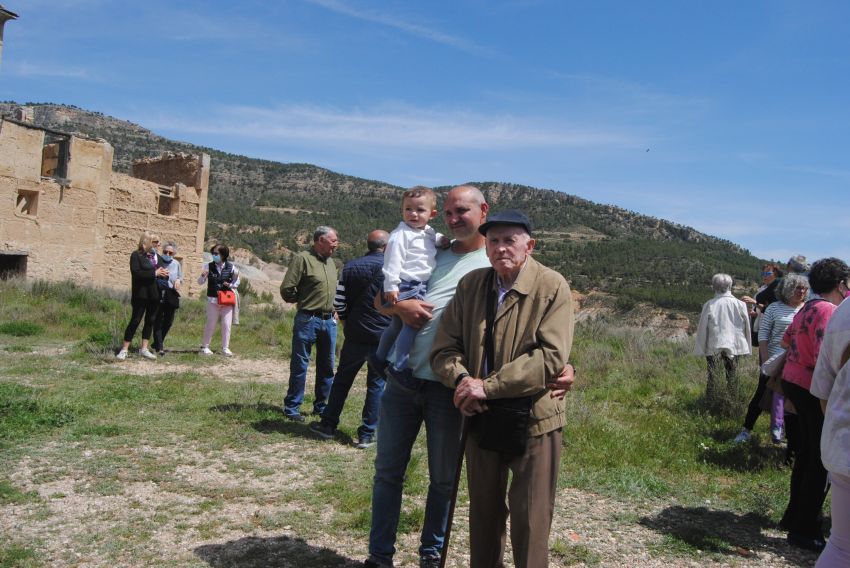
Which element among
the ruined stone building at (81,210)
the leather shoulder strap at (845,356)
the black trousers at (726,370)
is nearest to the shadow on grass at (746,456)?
the black trousers at (726,370)

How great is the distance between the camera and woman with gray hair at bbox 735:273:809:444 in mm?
6027

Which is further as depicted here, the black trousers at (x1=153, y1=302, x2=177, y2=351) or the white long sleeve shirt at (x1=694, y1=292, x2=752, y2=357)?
the black trousers at (x1=153, y1=302, x2=177, y2=351)

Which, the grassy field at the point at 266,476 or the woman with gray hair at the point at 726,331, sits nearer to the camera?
the grassy field at the point at 266,476

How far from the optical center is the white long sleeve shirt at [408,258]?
3564 mm

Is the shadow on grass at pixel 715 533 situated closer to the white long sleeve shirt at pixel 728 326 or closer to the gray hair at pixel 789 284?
the gray hair at pixel 789 284

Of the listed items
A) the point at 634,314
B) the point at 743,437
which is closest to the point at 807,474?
the point at 743,437

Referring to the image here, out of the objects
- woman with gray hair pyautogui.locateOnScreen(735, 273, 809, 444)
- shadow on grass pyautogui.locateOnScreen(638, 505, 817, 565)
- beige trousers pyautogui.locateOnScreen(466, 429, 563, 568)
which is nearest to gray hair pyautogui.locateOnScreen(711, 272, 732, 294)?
woman with gray hair pyautogui.locateOnScreen(735, 273, 809, 444)

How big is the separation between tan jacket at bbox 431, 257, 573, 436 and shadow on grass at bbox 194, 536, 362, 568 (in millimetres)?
1482

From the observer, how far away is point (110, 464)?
5.17 meters

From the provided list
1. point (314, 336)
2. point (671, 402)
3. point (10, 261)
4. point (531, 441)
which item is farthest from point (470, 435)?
point (10, 261)

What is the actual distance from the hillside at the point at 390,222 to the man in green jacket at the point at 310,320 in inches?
1030

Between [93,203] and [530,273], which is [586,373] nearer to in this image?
[530,273]

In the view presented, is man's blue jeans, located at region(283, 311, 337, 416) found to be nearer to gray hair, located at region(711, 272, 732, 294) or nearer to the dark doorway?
gray hair, located at region(711, 272, 732, 294)

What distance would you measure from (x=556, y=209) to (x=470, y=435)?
6187 centimetres
